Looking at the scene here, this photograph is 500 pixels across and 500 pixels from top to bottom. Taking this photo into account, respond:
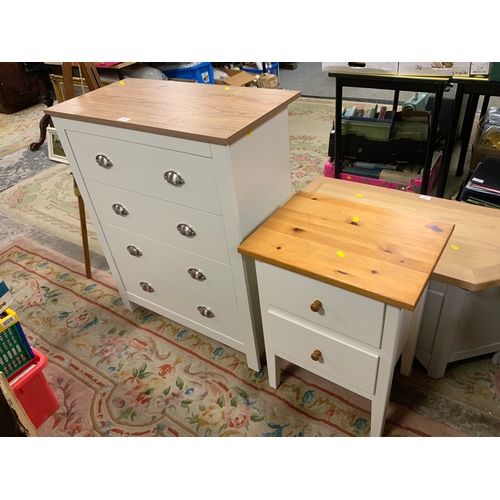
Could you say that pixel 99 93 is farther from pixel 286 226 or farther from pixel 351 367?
pixel 351 367

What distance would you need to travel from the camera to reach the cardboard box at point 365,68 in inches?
75.6

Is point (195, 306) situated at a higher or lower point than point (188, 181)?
lower

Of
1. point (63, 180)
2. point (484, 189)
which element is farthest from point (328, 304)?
point (63, 180)

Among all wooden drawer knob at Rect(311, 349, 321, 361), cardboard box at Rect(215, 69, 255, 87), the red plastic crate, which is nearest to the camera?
wooden drawer knob at Rect(311, 349, 321, 361)

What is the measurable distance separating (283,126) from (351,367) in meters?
0.77

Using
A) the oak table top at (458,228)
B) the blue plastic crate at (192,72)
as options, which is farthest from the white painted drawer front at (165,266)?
the blue plastic crate at (192,72)

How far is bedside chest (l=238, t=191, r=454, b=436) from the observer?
3.33 ft

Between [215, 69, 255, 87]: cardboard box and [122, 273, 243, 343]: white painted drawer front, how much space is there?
2.40 meters

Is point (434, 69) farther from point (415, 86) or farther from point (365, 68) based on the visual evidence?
point (365, 68)

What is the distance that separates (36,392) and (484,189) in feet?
6.35

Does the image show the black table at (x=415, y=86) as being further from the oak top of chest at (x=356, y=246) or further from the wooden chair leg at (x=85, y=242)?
the wooden chair leg at (x=85, y=242)

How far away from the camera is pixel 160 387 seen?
1585 mm

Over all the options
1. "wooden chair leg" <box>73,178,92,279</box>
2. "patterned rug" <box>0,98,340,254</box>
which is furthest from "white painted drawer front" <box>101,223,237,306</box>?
"patterned rug" <box>0,98,340,254</box>

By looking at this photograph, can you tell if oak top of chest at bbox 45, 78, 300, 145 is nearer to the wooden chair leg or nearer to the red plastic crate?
the wooden chair leg
